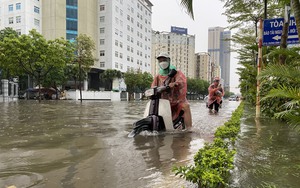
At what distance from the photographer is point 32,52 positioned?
80.0 feet

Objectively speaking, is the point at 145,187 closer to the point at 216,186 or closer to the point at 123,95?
the point at 216,186

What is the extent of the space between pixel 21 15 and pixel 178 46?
61.2 metres

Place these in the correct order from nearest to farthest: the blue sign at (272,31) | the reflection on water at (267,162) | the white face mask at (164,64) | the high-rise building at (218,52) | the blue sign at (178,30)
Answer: the reflection on water at (267,162), the white face mask at (164,64), the blue sign at (272,31), the blue sign at (178,30), the high-rise building at (218,52)

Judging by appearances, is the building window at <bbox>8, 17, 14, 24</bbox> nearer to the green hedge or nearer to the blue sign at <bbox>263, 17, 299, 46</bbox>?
the blue sign at <bbox>263, 17, 299, 46</bbox>

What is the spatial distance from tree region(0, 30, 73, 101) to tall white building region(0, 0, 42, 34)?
71.6 feet

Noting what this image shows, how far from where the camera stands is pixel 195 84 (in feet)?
228

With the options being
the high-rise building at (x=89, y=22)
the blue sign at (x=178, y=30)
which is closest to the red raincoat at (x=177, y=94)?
the high-rise building at (x=89, y=22)

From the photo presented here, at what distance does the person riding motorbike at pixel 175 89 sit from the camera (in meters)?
6.66

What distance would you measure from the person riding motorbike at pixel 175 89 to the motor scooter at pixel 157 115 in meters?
0.20

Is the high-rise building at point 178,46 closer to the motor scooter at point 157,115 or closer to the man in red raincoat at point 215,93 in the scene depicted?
the man in red raincoat at point 215,93

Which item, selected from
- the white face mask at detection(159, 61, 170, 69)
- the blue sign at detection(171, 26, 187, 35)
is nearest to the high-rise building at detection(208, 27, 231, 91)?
the blue sign at detection(171, 26, 187, 35)

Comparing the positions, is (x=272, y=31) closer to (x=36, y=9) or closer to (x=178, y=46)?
(x=36, y=9)

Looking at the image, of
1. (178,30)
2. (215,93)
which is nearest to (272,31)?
(215,93)

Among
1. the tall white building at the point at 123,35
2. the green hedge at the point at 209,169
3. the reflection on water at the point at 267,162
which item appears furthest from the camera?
the tall white building at the point at 123,35
